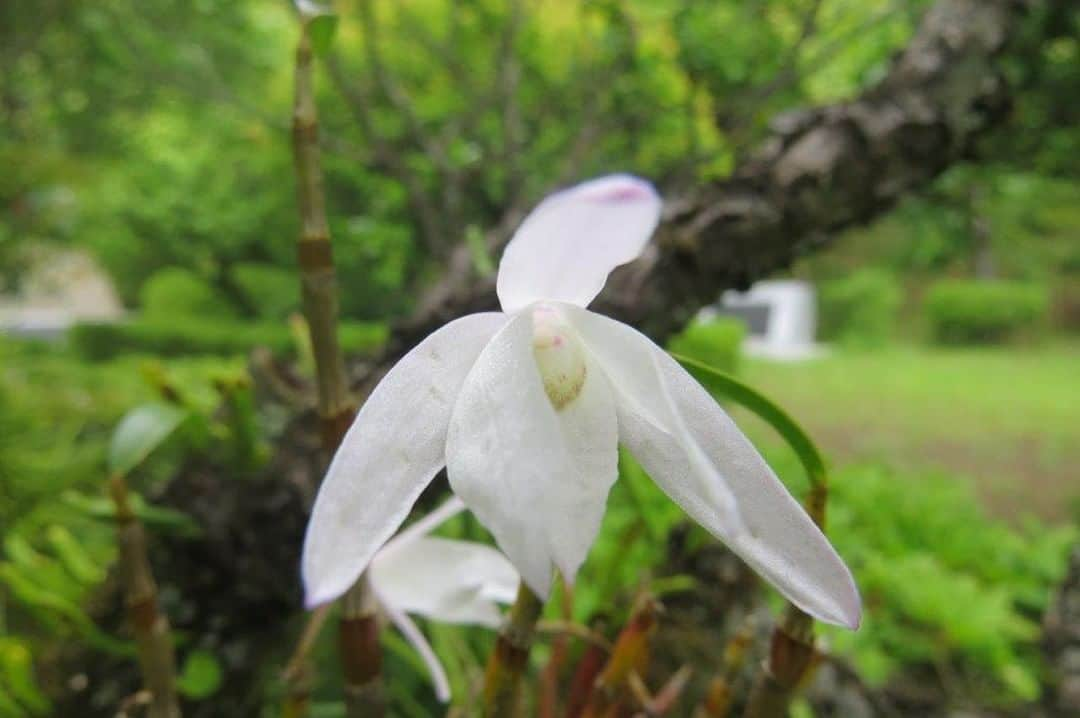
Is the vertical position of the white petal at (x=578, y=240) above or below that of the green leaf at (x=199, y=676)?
above

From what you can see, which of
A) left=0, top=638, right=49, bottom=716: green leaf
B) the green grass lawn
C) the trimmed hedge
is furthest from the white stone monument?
left=0, top=638, right=49, bottom=716: green leaf

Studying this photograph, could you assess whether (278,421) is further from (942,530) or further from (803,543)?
(942,530)

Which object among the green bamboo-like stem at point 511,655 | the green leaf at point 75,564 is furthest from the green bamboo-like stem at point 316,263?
the green leaf at point 75,564

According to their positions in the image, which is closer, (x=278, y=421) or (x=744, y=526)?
(x=744, y=526)

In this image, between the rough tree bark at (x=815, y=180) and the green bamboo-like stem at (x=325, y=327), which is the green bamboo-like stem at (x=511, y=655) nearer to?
the green bamboo-like stem at (x=325, y=327)

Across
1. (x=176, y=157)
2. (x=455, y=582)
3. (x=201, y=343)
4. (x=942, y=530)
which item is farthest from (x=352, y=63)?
(x=455, y=582)
